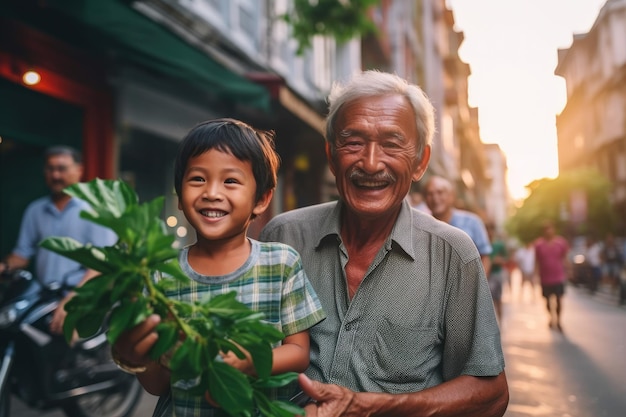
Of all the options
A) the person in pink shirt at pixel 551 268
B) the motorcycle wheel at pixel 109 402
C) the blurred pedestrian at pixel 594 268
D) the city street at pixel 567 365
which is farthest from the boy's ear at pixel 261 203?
the blurred pedestrian at pixel 594 268

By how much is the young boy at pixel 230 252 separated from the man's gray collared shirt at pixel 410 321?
269mm

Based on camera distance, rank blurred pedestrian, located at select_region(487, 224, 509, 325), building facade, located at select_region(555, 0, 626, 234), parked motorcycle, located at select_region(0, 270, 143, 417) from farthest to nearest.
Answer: building facade, located at select_region(555, 0, 626, 234)
blurred pedestrian, located at select_region(487, 224, 509, 325)
parked motorcycle, located at select_region(0, 270, 143, 417)

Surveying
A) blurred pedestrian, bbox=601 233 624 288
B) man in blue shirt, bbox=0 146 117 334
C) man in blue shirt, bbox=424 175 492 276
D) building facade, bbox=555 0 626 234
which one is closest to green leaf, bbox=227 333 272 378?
man in blue shirt, bbox=0 146 117 334

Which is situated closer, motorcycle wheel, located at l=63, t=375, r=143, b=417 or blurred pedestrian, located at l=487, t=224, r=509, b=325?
motorcycle wheel, located at l=63, t=375, r=143, b=417

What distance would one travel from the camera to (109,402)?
5.29m

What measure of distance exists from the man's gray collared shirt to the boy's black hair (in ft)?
1.57

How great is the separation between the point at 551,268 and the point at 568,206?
36378 millimetres

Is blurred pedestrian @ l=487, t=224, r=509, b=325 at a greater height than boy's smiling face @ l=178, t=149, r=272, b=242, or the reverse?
boy's smiling face @ l=178, t=149, r=272, b=242

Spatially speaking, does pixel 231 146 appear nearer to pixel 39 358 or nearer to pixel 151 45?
pixel 39 358

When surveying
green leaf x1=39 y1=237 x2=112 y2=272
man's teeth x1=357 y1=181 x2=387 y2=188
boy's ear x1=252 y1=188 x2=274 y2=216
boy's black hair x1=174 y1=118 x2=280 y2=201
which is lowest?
green leaf x1=39 y1=237 x2=112 y2=272

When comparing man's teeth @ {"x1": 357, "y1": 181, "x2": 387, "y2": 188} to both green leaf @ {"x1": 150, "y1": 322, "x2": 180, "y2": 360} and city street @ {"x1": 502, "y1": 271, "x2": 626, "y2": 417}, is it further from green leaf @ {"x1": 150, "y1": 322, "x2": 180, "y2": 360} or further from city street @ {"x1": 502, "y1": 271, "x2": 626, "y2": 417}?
city street @ {"x1": 502, "y1": 271, "x2": 626, "y2": 417}

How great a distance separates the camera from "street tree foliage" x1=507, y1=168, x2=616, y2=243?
4147 centimetres

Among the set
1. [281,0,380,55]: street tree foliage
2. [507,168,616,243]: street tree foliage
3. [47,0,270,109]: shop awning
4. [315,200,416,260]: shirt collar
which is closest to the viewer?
[315,200,416,260]: shirt collar

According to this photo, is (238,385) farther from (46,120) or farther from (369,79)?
(46,120)
